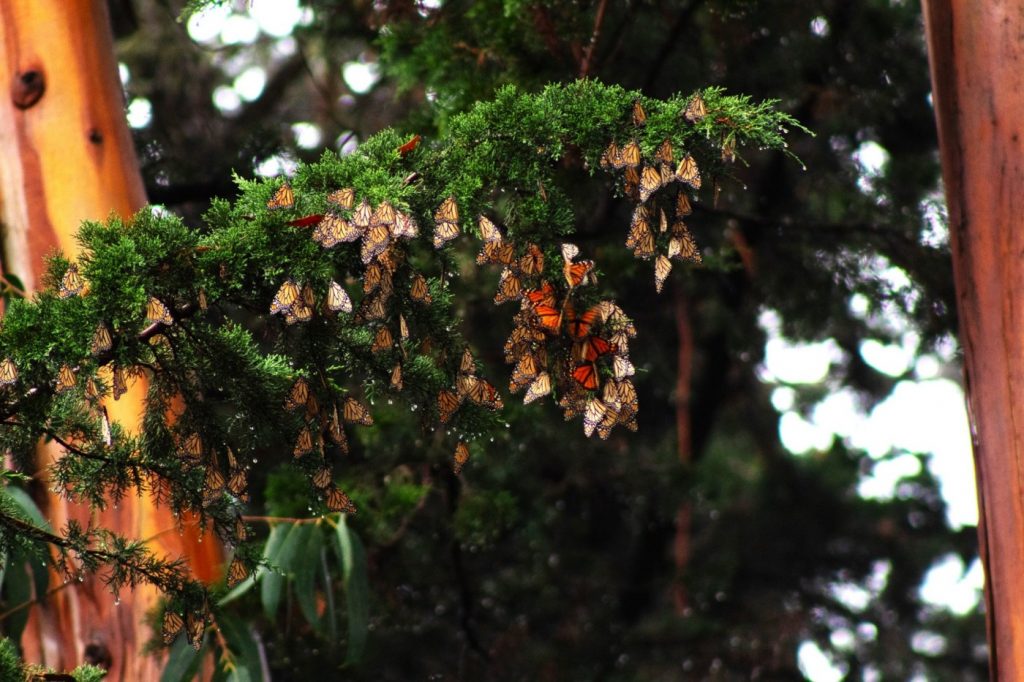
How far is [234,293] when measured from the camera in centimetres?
156

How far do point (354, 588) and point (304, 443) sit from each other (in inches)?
37.1

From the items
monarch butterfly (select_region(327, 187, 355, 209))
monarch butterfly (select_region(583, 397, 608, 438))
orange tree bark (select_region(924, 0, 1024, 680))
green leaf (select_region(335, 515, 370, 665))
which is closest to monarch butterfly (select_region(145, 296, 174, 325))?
monarch butterfly (select_region(327, 187, 355, 209))

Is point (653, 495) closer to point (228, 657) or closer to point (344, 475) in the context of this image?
point (344, 475)

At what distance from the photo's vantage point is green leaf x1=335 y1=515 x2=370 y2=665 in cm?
248

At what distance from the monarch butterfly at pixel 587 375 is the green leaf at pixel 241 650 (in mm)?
1025

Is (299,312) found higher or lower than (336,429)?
higher

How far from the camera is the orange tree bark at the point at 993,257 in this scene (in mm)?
2010

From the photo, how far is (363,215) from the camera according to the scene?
146cm

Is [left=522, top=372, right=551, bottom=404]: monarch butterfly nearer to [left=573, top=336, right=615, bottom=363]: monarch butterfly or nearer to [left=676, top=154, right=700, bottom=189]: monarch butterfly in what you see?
[left=573, top=336, right=615, bottom=363]: monarch butterfly

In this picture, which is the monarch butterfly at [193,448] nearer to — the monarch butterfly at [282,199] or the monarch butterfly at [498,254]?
the monarch butterfly at [282,199]

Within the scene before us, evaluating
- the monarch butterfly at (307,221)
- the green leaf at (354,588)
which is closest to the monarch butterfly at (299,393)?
the monarch butterfly at (307,221)

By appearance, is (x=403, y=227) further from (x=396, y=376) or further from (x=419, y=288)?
(x=396, y=376)

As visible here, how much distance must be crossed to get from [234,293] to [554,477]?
3.01 meters

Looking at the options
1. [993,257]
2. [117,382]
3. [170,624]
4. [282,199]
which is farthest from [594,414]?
[993,257]
